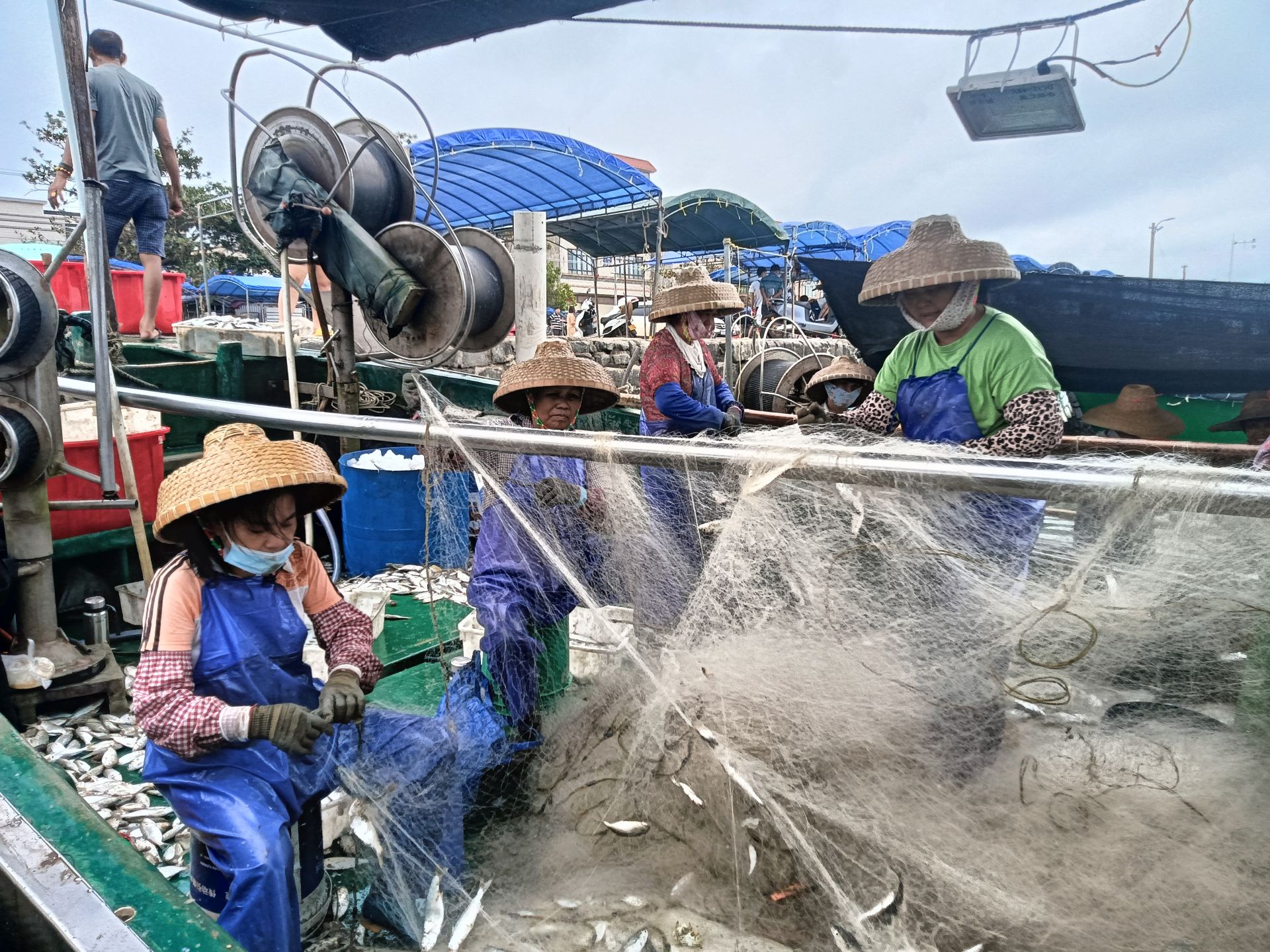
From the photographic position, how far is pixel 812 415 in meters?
3.96

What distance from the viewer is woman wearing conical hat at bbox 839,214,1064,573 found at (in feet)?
8.38

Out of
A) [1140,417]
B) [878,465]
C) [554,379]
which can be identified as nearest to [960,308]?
[878,465]

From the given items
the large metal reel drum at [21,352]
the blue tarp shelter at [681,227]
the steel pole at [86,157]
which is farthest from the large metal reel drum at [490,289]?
the blue tarp shelter at [681,227]

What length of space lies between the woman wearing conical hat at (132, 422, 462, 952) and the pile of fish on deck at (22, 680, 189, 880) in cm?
79

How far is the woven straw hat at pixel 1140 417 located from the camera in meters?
5.91

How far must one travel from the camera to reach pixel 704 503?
2.02 meters

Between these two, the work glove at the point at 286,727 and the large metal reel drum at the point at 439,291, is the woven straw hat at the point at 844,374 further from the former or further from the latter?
the work glove at the point at 286,727

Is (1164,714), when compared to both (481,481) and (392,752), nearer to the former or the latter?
(481,481)

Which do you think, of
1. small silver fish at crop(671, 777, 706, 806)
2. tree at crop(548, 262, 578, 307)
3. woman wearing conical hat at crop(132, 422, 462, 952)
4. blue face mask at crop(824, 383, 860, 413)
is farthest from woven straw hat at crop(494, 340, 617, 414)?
tree at crop(548, 262, 578, 307)

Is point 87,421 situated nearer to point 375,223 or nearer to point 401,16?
point 375,223

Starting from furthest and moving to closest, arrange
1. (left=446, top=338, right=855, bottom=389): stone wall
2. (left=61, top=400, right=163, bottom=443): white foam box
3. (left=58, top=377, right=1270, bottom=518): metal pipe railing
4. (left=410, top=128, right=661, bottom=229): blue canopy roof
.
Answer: (left=410, top=128, right=661, bottom=229): blue canopy roof
(left=446, top=338, right=855, bottom=389): stone wall
(left=61, top=400, right=163, bottom=443): white foam box
(left=58, top=377, right=1270, bottom=518): metal pipe railing

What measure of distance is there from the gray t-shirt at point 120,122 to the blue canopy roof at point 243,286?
1857 centimetres

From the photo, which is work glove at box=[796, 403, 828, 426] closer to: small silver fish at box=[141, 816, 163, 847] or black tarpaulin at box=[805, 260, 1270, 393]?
black tarpaulin at box=[805, 260, 1270, 393]

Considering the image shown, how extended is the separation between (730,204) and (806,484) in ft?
51.0
